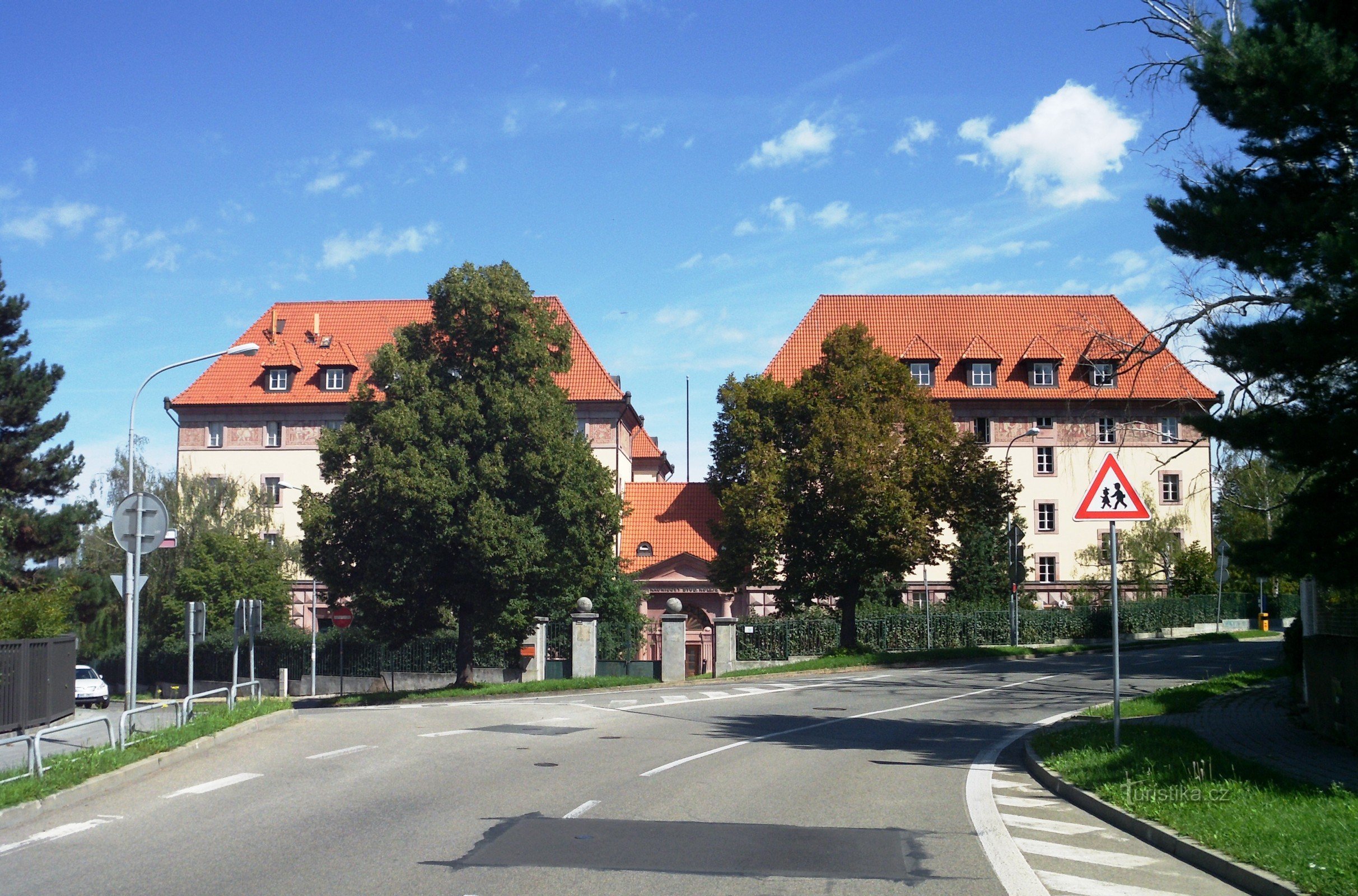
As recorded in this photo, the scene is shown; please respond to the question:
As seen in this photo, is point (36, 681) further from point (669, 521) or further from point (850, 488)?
point (669, 521)

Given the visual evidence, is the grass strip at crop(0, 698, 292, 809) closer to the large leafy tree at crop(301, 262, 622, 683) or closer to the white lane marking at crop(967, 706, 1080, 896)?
the white lane marking at crop(967, 706, 1080, 896)

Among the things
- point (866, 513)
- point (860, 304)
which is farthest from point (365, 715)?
point (860, 304)

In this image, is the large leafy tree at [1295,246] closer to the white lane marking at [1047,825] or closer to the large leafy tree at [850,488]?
the white lane marking at [1047,825]

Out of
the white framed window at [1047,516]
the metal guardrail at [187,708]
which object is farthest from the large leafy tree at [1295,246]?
the white framed window at [1047,516]

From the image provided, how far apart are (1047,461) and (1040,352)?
578 centimetres

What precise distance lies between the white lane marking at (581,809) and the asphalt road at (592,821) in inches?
1.4

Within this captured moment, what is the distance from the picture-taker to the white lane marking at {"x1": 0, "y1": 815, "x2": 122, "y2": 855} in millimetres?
8914

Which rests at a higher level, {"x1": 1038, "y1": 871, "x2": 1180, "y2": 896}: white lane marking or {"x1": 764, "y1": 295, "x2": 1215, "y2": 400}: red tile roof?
{"x1": 764, "y1": 295, "x2": 1215, "y2": 400}: red tile roof

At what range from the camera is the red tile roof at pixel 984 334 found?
206 feet

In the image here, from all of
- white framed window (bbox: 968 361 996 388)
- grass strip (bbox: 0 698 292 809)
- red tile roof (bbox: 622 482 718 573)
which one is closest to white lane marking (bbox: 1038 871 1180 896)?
grass strip (bbox: 0 698 292 809)

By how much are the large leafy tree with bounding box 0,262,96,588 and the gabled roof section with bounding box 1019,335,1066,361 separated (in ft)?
149

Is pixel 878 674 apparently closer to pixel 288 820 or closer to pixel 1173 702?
pixel 1173 702

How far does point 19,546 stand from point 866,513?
29.1m

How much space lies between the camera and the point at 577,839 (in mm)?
9078
